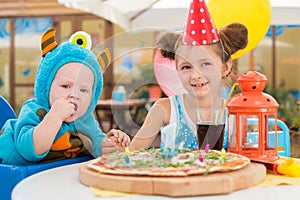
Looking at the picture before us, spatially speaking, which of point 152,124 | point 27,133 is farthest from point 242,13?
point 27,133

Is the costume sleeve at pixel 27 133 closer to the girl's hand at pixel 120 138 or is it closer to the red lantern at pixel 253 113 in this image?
the girl's hand at pixel 120 138

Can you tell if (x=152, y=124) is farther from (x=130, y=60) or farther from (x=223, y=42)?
(x=223, y=42)

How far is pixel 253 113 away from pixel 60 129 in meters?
0.64

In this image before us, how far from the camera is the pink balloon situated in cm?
146

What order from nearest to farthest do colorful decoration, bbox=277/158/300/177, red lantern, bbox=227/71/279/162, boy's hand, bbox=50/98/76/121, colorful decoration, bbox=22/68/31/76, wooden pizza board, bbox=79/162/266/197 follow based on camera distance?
wooden pizza board, bbox=79/162/266/197, colorful decoration, bbox=277/158/300/177, red lantern, bbox=227/71/279/162, boy's hand, bbox=50/98/76/121, colorful decoration, bbox=22/68/31/76

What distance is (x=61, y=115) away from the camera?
1.50 meters

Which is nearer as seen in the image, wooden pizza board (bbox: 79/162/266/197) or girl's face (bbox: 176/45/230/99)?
wooden pizza board (bbox: 79/162/266/197)

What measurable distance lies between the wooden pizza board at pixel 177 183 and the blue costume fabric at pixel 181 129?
0.34 meters

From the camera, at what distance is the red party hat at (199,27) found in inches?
61.5

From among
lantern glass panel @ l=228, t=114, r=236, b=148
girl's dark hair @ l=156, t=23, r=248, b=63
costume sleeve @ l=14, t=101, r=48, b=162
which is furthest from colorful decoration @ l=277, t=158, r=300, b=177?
costume sleeve @ l=14, t=101, r=48, b=162

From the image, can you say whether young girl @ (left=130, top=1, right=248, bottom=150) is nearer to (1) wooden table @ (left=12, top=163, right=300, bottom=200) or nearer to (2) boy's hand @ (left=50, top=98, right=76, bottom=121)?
(2) boy's hand @ (left=50, top=98, right=76, bottom=121)

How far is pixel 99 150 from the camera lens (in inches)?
61.3

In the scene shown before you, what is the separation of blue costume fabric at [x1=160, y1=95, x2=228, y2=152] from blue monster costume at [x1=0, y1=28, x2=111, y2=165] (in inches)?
9.4

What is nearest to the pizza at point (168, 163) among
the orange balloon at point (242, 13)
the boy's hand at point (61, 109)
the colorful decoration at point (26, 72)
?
the boy's hand at point (61, 109)
